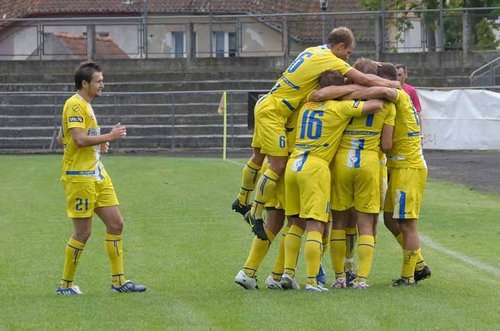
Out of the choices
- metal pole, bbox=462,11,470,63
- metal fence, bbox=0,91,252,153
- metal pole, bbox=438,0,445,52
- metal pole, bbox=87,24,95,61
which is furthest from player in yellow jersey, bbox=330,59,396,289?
metal pole, bbox=87,24,95,61

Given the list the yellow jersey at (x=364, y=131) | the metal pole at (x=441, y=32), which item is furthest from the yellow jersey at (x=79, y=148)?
the metal pole at (x=441, y=32)

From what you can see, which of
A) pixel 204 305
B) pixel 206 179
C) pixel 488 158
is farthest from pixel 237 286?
pixel 488 158

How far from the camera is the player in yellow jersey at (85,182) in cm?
973

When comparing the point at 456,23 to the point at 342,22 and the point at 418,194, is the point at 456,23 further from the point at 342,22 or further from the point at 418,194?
the point at 418,194

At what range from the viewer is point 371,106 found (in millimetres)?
9531

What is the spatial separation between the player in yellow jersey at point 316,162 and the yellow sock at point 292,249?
0.20 m

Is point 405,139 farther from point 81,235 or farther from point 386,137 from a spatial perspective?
point 81,235

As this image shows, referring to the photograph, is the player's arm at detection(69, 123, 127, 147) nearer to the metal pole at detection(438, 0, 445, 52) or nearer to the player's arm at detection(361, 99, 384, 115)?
the player's arm at detection(361, 99, 384, 115)

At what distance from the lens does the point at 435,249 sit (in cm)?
1268

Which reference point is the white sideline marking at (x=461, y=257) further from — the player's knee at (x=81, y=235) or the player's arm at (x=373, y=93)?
the player's knee at (x=81, y=235)

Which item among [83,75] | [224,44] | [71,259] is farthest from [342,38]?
[224,44]

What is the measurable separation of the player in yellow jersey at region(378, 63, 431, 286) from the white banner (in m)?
21.9

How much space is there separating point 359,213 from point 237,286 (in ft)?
4.22

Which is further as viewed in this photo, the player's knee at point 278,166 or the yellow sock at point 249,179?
the yellow sock at point 249,179
